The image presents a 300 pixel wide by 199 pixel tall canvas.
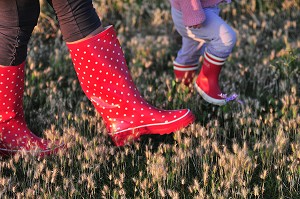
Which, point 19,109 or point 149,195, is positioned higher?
point 19,109

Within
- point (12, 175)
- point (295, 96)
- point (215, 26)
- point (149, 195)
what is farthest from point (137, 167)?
point (295, 96)

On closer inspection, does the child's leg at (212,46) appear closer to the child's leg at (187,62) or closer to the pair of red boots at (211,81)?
the pair of red boots at (211,81)

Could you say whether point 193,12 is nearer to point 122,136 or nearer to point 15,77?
point 122,136

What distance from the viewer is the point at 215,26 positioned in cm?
384

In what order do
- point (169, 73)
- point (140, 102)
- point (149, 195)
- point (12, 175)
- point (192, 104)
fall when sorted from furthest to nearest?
point (169, 73) → point (192, 104) → point (140, 102) → point (12, 175) → point (149, 195)

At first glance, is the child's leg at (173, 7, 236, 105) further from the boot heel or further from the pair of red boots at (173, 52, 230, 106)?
the boot heel

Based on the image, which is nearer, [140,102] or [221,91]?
[140,102]

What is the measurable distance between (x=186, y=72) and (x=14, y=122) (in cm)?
145

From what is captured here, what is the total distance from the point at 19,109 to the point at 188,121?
1038 mm

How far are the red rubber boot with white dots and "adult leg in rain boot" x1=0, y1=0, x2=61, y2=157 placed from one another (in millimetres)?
307

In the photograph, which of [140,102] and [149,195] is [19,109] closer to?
[140,102]

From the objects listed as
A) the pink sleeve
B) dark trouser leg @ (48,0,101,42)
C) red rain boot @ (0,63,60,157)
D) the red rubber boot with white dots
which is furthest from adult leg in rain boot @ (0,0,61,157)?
the pink sleeve

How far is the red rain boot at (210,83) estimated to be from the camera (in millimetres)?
4035

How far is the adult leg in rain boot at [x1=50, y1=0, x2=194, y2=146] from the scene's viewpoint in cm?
326
